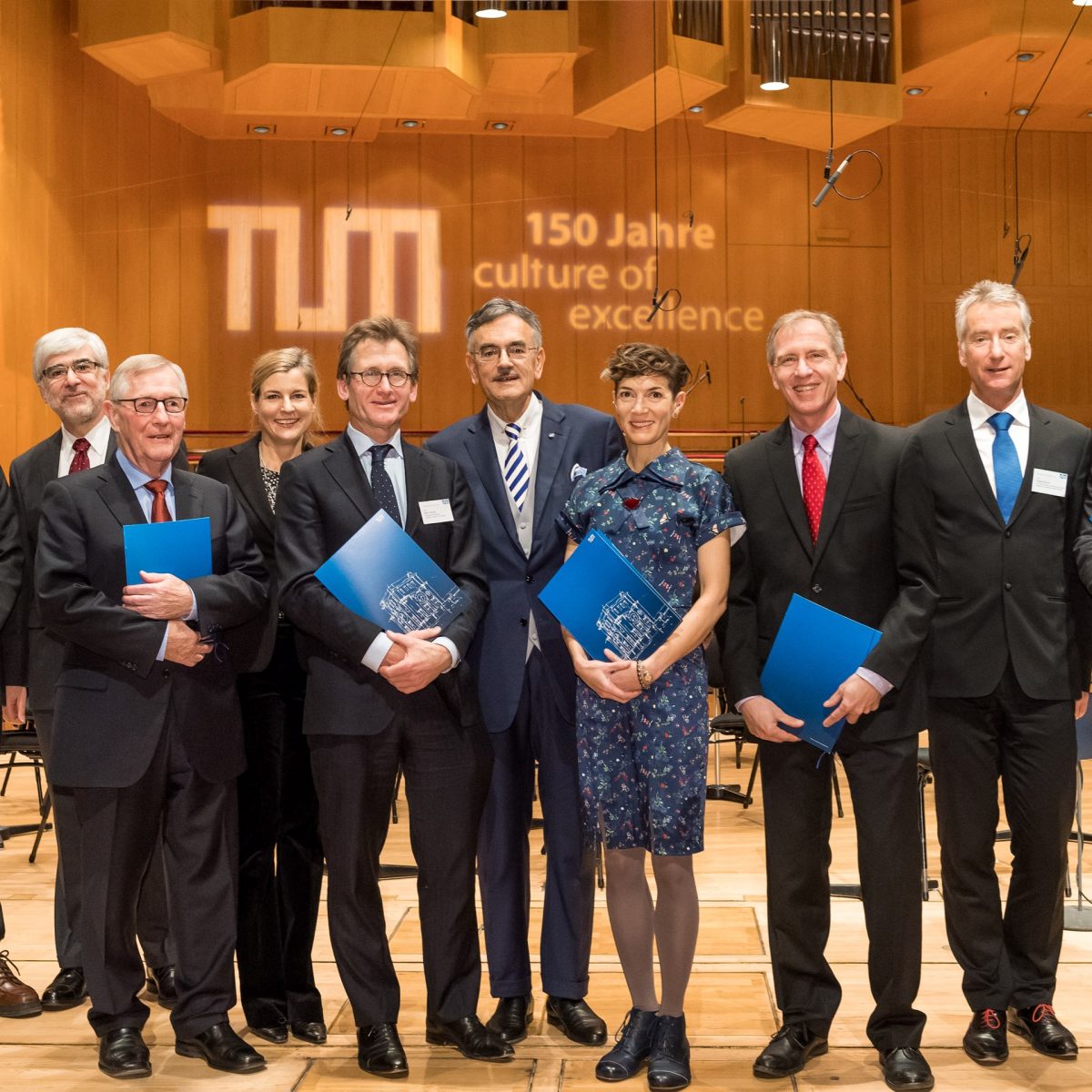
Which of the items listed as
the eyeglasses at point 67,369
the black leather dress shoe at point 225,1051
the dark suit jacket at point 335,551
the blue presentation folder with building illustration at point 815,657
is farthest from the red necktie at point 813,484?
the eyeglasses at point 67,369

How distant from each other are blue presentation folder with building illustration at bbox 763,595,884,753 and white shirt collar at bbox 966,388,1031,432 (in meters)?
0.59

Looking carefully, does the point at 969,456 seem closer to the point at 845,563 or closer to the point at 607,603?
the point at 845,563

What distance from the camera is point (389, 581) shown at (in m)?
2.71

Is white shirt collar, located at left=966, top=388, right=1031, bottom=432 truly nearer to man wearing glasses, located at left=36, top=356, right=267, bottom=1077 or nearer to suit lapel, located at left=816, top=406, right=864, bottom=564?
suit lapel, located at left=816, top=406, right=864, bottom=564

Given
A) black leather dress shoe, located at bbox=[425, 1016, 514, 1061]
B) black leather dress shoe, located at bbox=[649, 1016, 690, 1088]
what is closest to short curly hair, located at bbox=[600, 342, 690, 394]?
black leather dress shoe, located at bbox=[649, 1016, 690, 1088]

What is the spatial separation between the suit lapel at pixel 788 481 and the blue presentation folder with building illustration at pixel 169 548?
3.95 ft

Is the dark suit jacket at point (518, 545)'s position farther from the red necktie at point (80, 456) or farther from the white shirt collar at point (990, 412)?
the red necktie at point (80, 456)

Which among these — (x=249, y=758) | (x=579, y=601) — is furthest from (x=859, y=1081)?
(x=249, y=758)

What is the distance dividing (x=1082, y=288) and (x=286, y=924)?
9.57m

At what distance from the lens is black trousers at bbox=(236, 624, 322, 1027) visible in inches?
117

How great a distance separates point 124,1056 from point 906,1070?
159cm

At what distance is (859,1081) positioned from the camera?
8.70 ft

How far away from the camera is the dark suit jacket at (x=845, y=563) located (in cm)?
268

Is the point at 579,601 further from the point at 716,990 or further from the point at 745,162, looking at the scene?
the point at 745,162
